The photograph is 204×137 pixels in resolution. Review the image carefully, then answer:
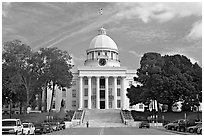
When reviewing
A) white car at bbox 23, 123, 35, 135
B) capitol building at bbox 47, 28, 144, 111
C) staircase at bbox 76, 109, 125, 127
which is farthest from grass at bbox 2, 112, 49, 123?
capitol building at bbox 47, 28, 144, 111

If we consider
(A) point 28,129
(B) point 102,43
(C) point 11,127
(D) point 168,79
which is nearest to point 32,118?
(D) point 168,79

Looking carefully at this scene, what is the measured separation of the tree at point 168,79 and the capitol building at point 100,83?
19510mm

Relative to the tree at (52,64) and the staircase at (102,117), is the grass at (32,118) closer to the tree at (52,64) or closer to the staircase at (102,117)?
the tree at (52,64)

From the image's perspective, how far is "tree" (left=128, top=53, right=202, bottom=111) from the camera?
5494 centimetres

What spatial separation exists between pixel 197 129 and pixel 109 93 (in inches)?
2095

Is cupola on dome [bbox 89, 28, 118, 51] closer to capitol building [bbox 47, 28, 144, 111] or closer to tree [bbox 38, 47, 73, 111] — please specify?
capitol building [bbox 47, 28, 144, 111]

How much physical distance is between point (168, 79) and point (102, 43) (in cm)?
3567

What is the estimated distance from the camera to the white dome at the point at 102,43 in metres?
88.4

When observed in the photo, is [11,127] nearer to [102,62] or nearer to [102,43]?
[102,62]

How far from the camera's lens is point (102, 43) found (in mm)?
88812

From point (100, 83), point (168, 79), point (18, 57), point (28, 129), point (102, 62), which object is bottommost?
point (28, 129)

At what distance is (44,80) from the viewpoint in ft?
177

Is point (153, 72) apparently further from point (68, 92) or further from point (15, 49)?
point (68, 92)

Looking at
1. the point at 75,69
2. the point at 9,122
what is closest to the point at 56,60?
the point at 9,122
